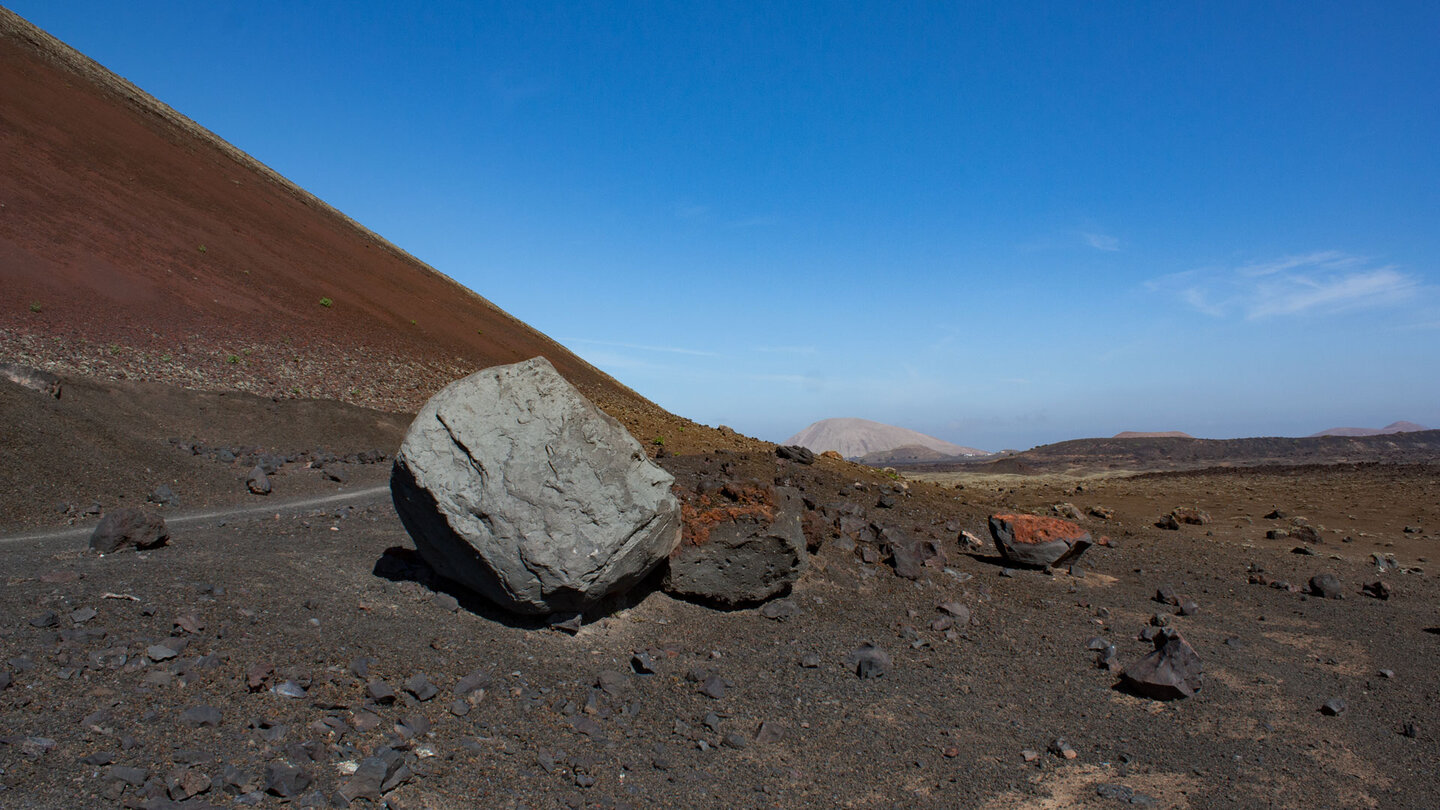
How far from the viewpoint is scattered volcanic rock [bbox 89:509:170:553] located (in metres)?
7.41

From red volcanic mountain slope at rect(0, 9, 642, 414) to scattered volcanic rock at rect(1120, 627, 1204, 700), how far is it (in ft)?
66.9

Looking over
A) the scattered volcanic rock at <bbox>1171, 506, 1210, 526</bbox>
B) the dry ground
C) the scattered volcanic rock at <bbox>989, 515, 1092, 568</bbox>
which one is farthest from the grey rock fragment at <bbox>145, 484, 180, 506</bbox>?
the scattered volcanic rock at <bbox>1171, 506, 1210, 526</bbox>

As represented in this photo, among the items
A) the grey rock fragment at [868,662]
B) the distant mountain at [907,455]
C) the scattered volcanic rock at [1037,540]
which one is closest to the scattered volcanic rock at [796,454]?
the scattered volcanic rock at [1037,540]

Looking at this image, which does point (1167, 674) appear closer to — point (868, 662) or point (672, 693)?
point (868, 662)

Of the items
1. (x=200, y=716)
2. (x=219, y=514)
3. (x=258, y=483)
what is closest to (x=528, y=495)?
(x=200, y=716)

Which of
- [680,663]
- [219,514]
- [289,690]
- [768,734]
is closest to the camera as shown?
[289,690]

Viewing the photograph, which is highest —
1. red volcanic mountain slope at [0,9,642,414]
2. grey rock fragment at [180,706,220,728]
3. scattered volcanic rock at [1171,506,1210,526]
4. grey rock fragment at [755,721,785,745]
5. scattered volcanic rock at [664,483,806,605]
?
red volcanic mountain slope at [0,9,642,414]

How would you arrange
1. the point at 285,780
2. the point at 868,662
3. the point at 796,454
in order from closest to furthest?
the point at 285,780 → the point at 868,662 → the point at 796,454

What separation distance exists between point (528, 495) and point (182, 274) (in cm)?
2394

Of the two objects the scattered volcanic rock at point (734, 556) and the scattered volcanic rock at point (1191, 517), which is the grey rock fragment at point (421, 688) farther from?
the scattered volcanic rock at point (1191, 517)

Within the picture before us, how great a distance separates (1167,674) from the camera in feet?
21.4

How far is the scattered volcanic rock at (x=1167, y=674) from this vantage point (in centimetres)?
648

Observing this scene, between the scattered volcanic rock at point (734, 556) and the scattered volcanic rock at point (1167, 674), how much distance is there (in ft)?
10.7

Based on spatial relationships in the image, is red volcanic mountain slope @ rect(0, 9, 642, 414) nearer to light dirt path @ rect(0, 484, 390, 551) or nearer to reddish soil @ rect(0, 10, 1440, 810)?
reddish soil @ rect(0, 10, 1440, 810)
